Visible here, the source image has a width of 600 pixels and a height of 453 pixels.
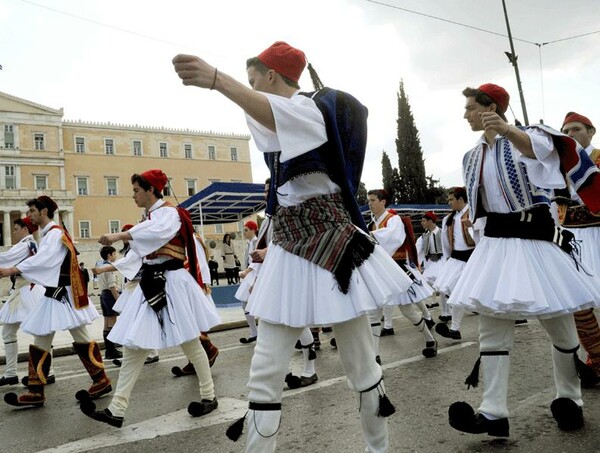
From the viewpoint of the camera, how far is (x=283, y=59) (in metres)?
2.68

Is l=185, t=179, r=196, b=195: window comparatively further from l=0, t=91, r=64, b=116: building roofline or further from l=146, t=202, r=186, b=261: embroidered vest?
l=146, t=202, r=186, b=261: embroidered vest

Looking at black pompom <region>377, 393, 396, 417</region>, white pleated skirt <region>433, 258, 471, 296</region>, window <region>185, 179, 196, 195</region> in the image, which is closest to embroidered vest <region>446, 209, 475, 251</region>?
white pleated skirt <region>433, 258, 471, 296</region>

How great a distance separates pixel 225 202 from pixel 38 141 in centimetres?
4401

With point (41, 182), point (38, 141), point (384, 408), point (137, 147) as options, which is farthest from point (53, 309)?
point (137, 147)

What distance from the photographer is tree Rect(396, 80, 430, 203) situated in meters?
54.9

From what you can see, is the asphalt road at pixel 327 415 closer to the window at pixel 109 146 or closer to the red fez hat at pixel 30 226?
the red fez hat at pixel 30 226

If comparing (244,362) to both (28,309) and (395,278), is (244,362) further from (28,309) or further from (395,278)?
(395,278)

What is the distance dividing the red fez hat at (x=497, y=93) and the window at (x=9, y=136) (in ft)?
202

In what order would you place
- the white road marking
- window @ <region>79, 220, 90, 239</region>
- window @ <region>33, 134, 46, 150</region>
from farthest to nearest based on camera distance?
window @ <region>79, 220, 90, 239</region> → window @ <region>33, 134, 46, 150</region> → the white road marking

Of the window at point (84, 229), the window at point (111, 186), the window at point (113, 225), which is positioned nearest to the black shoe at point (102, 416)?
the window at point (84, 229)

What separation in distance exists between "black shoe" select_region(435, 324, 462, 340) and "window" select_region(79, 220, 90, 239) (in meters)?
56.0

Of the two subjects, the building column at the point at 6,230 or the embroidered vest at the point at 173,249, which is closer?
the embroidered vest at the point at 173,249

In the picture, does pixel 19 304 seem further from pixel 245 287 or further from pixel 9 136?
pixel 9 136

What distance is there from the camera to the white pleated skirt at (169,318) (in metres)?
4.40
